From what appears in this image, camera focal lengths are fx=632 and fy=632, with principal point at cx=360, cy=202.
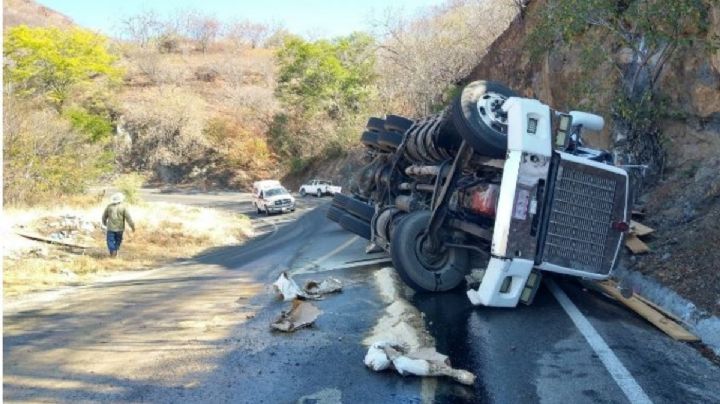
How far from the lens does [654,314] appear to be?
5914 millimetres

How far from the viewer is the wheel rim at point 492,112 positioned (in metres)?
6.64

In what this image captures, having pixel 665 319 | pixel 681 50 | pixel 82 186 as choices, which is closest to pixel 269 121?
pixel 82 186

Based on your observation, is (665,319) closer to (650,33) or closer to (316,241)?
(650,33)

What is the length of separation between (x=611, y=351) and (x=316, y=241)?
1094 cm

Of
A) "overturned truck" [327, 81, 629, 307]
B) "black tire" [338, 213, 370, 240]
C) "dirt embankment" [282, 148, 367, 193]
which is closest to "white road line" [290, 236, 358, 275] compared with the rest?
"black tire" [338, 213, 370, 240]

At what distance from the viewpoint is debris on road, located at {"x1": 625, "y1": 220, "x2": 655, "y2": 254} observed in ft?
25.1

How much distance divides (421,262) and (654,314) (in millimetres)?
2340

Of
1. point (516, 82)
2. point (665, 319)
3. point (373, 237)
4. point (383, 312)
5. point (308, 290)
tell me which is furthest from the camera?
point (516, 82)

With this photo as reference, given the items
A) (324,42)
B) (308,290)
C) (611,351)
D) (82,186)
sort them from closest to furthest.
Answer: (611,351)
(308,290)
(82,186)
(324,42)

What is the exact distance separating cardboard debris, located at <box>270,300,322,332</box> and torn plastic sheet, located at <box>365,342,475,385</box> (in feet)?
3.64

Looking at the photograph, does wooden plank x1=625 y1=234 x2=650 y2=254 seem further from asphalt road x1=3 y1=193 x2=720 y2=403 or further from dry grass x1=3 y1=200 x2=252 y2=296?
dry grass x1=3 y1=200 x2=252 y2=296

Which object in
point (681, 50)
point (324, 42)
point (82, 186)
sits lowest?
point (82, 186)

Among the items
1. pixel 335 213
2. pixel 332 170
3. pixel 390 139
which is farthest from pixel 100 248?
pixel 332 170

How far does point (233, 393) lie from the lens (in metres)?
4.15
